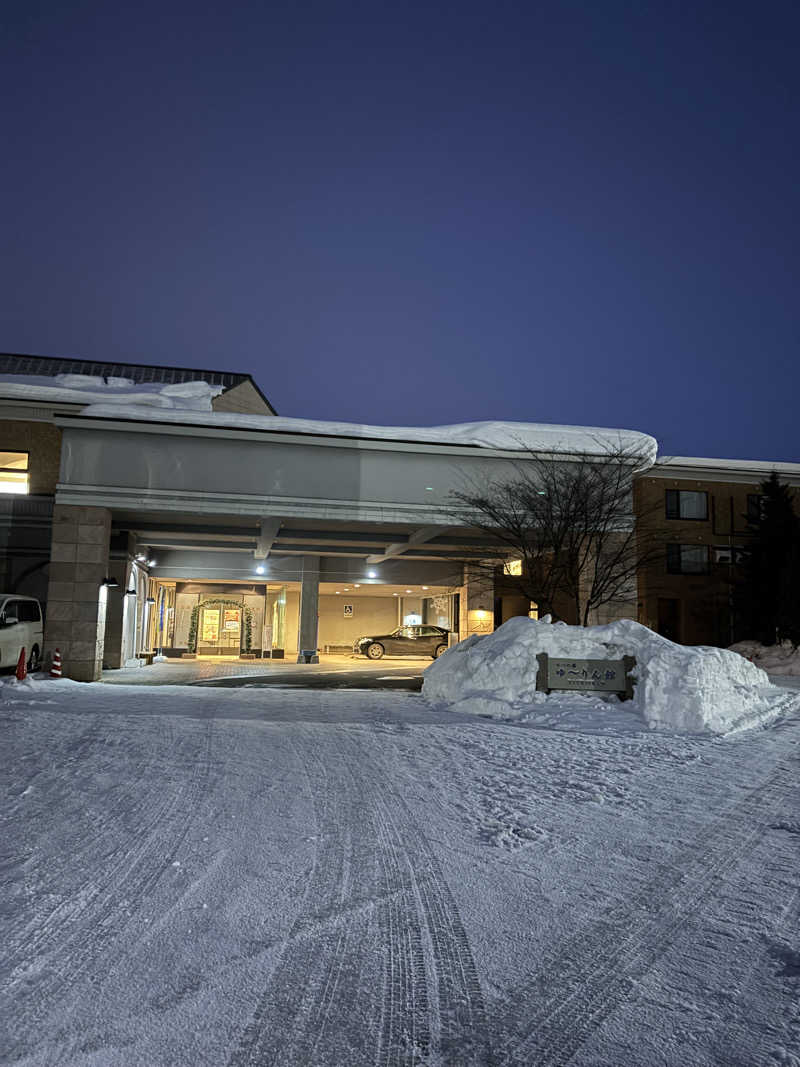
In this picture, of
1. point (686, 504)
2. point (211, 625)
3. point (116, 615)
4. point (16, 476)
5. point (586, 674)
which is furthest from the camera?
point (211, 625)

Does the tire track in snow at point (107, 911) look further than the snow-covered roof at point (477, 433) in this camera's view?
No

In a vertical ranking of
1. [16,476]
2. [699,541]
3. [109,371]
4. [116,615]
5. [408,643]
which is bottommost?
[408,643]

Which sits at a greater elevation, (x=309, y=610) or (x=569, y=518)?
(x=569, y=518)


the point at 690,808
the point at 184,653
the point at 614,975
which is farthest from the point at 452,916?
the point at 184,653

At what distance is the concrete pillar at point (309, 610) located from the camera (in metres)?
27.5

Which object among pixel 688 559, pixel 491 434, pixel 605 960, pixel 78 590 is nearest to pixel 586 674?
pixel 491 434

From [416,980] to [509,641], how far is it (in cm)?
1019

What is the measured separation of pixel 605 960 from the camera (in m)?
3.46

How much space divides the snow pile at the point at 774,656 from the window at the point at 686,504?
5.73 metres

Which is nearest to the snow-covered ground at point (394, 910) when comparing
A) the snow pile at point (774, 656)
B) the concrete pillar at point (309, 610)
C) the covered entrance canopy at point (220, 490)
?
the covered entrance canopy at point (220, 490)

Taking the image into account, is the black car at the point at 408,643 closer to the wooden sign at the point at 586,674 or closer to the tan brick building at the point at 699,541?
the tan brick building at the point at 699,541

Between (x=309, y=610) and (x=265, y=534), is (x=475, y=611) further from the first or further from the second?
(x=265, y=534)

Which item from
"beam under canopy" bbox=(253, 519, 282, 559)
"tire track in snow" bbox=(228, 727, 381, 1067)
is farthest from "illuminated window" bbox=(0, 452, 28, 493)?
"tire track in snow" bbox=(228, 727, 381, 1067)

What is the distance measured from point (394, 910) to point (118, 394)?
56.6 ft
